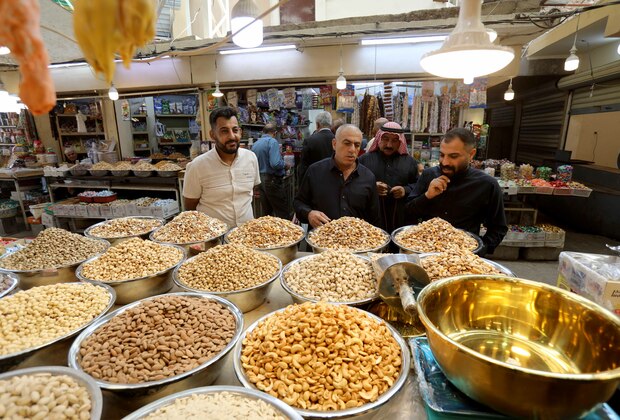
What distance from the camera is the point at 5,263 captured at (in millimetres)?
1593

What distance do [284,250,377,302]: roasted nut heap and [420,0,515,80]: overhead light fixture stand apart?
0.89 m

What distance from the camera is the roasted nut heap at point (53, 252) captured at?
1.58 m

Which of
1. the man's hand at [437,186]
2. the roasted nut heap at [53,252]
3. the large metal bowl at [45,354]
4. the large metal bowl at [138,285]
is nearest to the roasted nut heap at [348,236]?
the man's hand at [437,186]

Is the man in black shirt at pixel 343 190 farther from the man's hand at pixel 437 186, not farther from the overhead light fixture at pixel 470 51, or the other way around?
the overhead light fixture at pixel 470 51

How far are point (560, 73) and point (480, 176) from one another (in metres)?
6.72

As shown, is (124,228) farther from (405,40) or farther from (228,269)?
(405,40)

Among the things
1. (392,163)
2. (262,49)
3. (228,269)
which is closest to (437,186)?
(392,163)

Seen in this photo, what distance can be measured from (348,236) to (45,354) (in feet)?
4.70

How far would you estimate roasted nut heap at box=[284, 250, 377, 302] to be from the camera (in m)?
1.32

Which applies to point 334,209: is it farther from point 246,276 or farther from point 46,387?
point 46,387

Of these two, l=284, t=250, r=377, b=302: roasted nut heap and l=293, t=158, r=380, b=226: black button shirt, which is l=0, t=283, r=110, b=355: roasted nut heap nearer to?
l=284, t=250, r=377, b=302: roasted nut heap

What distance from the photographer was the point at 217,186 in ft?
8.54

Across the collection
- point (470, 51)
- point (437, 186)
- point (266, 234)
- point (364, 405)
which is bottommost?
point (364, 405)

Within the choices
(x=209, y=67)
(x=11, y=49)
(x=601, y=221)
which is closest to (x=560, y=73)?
(x=601, y=221)
